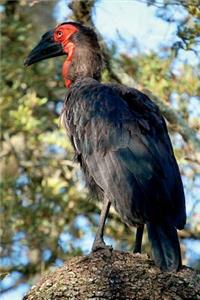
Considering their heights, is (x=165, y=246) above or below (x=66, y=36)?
below

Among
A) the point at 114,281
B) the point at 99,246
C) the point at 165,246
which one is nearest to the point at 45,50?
the point at 99,246

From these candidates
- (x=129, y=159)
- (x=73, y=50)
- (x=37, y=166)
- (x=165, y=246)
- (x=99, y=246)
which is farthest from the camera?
(x=37, y=166)

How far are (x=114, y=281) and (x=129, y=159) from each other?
1018mm

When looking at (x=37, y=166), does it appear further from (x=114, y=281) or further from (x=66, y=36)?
(x=114, y=281)

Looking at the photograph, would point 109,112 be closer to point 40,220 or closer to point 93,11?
point 93,11

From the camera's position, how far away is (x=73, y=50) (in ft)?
28.8

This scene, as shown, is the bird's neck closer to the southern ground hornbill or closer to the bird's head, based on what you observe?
the bird's head

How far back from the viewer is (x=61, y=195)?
36.7 ft

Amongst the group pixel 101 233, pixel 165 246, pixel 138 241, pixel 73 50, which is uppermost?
pixel 73 50

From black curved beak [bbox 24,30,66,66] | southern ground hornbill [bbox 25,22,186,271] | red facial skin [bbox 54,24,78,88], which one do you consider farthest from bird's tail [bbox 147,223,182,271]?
black curved beak [bbox 24,30,66,66]

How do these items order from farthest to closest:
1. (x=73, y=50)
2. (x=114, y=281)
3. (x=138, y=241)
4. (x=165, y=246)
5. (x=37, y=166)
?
(x=37, y=166)
(x=73, y=50)
(x=138, y=241)
(x=165, y=246)
(x=114, y=281)

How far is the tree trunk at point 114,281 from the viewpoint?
6508 millimetres

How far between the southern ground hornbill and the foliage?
8.32ft

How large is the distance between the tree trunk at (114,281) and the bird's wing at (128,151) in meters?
0.47
